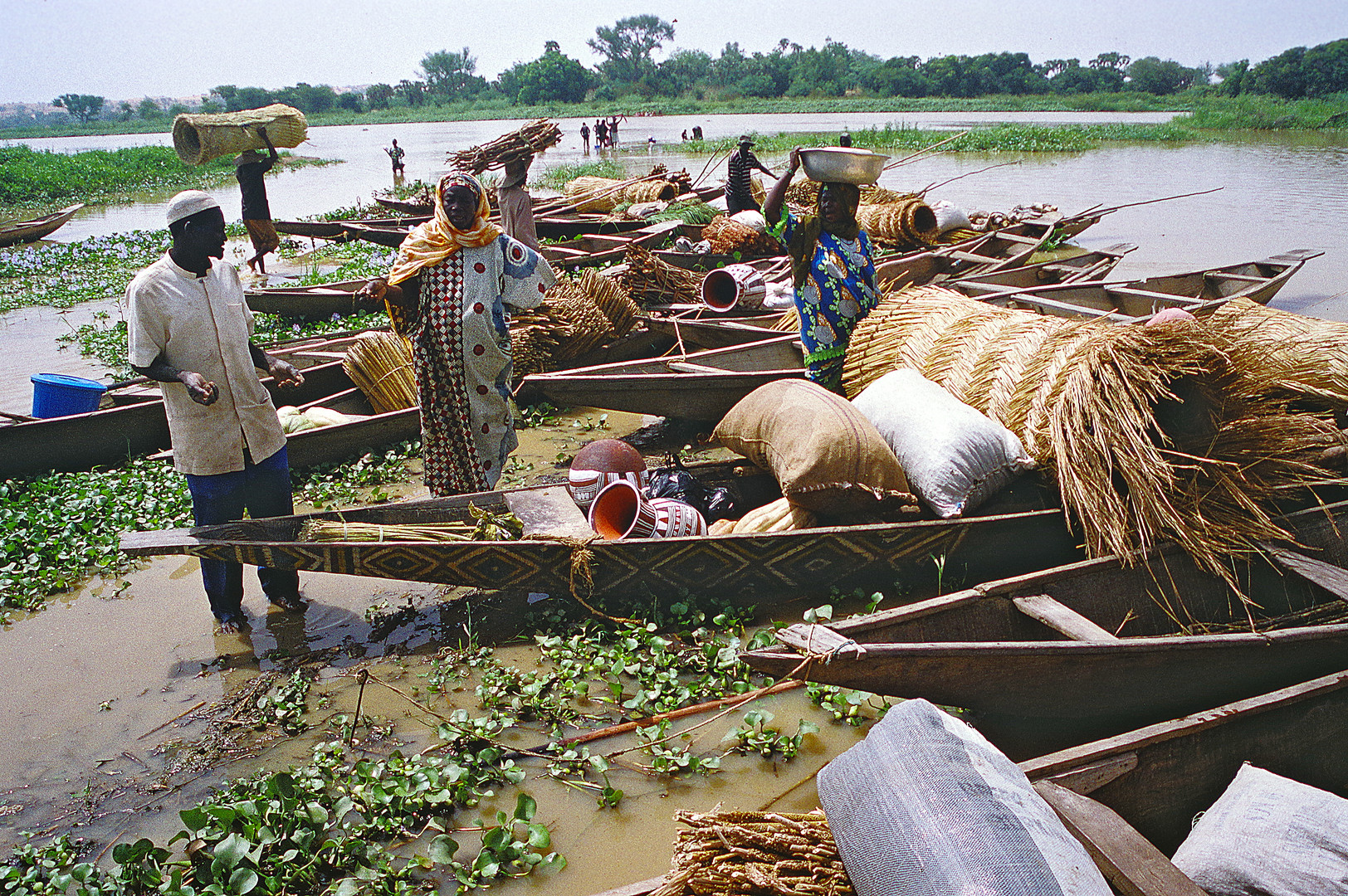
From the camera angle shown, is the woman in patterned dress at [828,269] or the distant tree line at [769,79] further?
the distant tree line at [769,79]

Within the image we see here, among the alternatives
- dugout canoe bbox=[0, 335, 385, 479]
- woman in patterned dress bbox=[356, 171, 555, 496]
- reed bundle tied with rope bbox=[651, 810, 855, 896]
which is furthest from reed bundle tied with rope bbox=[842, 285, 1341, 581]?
dugout canoe bbox=[0, 335, 385, 479]

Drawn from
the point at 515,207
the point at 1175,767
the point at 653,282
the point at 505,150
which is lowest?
the point at 1175,767

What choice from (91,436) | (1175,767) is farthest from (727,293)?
(1175,767)

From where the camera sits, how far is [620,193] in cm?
1552

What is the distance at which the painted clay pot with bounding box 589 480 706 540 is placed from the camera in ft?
12.7

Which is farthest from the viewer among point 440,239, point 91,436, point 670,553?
point 91,436

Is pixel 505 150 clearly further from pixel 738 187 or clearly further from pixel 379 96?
pixel 379 96

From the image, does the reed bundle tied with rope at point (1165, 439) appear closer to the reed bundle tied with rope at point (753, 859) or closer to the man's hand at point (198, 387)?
the reed bundle tied with rope at point (753, 859)

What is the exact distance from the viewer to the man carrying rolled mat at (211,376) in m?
3.27

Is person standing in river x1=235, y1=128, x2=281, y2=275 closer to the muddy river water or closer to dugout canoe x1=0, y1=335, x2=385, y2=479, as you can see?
the muddy river water

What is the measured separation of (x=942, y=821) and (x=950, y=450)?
2.08 m

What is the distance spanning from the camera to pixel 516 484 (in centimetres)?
539

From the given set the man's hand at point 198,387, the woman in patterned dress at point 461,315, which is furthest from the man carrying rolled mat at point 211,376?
the woman in patterned dress at point 461,315

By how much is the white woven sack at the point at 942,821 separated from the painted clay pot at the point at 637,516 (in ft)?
6.24
